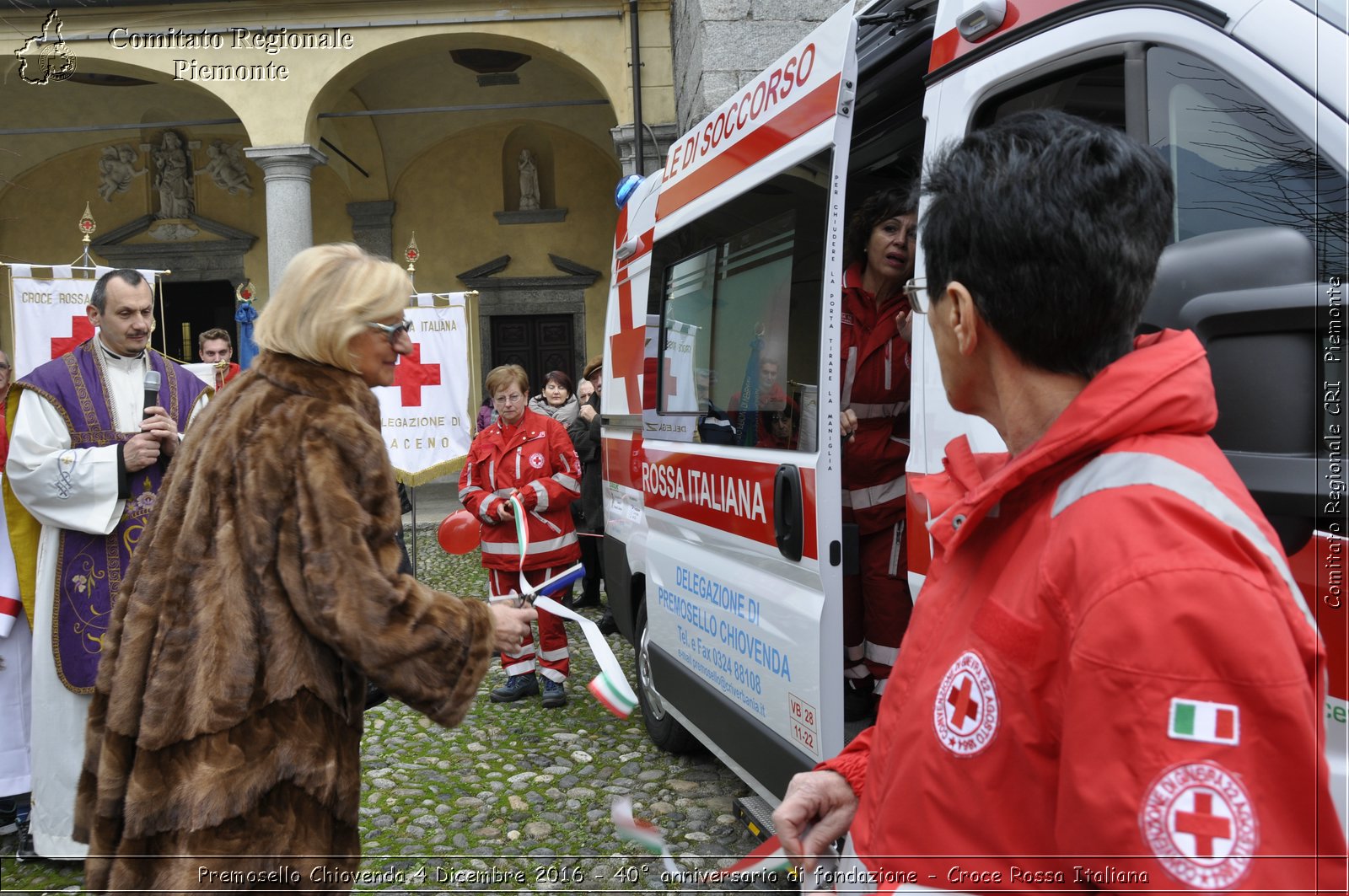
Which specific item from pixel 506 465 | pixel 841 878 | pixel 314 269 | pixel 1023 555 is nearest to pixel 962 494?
pixel 1023 555

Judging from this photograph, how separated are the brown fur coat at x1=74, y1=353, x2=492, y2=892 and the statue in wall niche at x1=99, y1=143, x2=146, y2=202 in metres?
17.5

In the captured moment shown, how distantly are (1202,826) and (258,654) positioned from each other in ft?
5.24

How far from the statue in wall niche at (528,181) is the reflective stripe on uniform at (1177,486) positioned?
1658 centimetres

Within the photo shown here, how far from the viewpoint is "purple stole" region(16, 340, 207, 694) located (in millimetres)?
3701

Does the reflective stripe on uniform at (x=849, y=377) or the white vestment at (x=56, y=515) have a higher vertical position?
the reflective stripe on uniform at (x=849, y=377)

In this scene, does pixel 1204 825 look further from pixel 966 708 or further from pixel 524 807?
pixel 524 807

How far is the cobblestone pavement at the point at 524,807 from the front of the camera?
141 inches

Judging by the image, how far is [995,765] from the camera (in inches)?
36.9

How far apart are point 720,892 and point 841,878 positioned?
7.77ft

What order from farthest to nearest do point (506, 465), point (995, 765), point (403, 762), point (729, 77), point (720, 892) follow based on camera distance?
point (729, 77) < point (506, 465) < point (403, 762) < point (720, 892) < point (995, 765)

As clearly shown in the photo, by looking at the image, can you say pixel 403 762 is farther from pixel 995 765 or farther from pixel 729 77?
pixel 729 77

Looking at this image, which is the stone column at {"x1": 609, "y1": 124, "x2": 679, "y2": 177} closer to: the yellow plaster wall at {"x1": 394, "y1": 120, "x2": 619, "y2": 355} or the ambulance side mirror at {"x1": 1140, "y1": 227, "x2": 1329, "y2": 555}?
the yellow plaster wall at {"x1": 394, "y1": 120, "x2": 619, "y2": 355}

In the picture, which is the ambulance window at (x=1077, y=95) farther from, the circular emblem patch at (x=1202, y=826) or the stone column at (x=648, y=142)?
the stone column at (x=648, y=142)

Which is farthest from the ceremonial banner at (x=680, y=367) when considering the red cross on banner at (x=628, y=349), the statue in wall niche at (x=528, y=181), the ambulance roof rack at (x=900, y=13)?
the statue in wall niche at (x=528, y=181)
